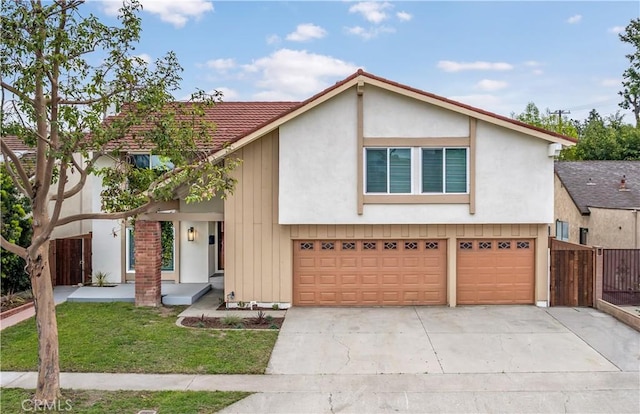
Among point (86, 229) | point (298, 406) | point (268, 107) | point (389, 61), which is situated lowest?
point (298, 406)

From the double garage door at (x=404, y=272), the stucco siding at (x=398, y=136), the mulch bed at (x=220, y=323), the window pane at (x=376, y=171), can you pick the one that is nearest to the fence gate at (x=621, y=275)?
the double garage door at (x=404, y=272)

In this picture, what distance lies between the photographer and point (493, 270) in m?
12.7

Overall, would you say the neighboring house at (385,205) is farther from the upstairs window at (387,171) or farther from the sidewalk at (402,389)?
the sidewalk at (402,389)

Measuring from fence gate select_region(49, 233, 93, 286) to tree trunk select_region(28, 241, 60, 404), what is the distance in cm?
909

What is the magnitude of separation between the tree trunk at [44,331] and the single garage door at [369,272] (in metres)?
6.90

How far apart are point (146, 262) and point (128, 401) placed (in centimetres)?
615

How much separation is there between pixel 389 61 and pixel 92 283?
15681 millimetres

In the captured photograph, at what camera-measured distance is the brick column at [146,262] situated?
1232cm

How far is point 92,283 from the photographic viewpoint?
14.8m

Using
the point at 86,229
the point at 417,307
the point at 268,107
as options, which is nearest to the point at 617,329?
the point at 417,307

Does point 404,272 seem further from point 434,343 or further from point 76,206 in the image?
point 76,206

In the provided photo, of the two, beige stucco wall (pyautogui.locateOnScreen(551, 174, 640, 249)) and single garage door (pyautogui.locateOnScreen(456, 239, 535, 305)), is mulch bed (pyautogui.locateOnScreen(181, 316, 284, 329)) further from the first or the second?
beige stucco wall (pyautogui.locateOnScreen(551, 174, 640, 249))

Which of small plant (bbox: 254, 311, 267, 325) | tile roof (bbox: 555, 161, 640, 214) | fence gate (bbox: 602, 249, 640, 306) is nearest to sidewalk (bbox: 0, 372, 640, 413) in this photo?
small plant (bbox: 254, 311, 267, 325)

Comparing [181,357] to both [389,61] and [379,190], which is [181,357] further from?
[389,61]
